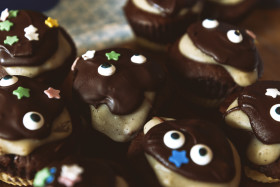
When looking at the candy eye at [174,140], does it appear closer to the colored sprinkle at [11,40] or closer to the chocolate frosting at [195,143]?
the chocolate frosting at [195,143]

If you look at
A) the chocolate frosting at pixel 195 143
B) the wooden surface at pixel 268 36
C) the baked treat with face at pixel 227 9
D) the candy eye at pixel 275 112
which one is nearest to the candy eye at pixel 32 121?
the chocolate frosting at pixel 195 143

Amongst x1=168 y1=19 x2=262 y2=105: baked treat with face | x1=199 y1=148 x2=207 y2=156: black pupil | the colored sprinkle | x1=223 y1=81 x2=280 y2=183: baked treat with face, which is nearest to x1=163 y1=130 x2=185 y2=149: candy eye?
x1=199 y1=148 x2=207 y2=156: black pupil

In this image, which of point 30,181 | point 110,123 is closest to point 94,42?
point 110,123

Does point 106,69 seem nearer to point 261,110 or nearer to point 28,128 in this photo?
point 28,128

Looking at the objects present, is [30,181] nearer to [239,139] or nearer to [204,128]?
[204,128]

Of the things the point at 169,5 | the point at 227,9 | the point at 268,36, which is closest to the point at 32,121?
the point at 169,5
